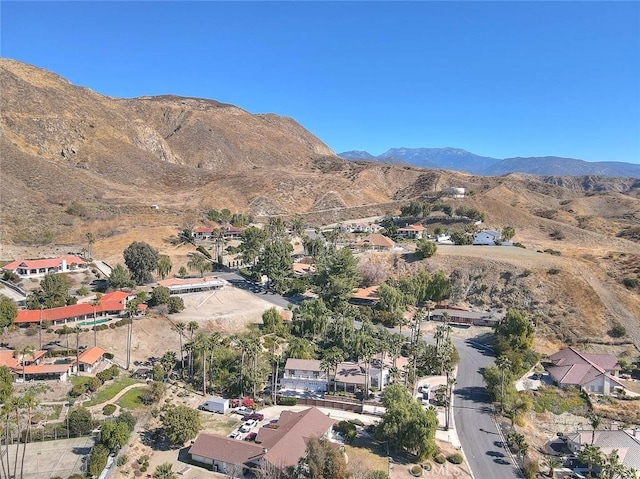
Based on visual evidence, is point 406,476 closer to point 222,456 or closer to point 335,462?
point 335,462

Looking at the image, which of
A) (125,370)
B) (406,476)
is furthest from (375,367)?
(125,370)

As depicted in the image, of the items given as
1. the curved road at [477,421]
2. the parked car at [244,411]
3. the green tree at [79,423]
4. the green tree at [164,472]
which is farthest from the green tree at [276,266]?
the green tree at [164,472]

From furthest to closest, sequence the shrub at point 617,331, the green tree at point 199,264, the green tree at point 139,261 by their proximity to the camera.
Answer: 1. the green tree at point 199,264
2. the green tree at point 139,261
3. the shrub at point 617,331

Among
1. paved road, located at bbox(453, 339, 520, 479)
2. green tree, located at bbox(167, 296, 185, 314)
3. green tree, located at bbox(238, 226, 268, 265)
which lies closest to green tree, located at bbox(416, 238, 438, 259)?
green tree, located at bbox(238, 226, 268, 265)

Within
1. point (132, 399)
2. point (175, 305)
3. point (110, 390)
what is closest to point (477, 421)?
point (132, 399)

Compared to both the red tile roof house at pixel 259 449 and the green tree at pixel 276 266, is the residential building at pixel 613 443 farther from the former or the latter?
the green tree at pixel 276 266

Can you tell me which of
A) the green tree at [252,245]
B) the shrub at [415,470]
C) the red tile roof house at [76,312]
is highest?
the green tree at [252,245]
